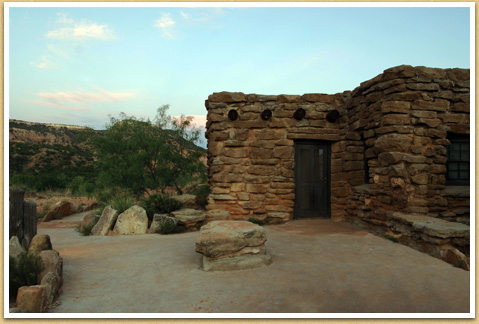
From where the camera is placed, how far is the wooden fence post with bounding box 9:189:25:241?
160 inches

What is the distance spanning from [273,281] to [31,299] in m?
2.47

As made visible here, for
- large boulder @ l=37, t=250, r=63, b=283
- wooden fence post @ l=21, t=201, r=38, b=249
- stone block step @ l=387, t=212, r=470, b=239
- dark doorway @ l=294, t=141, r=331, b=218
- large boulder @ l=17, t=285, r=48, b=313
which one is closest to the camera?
large boulder @ l=17, t=285, r=48, b=313

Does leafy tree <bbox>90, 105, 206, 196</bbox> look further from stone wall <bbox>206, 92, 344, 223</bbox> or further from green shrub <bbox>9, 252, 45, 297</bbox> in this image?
green shrub <bbox>9, 252, 45, 297</bbox>

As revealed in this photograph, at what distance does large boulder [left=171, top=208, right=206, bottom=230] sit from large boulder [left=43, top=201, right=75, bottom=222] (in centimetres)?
430

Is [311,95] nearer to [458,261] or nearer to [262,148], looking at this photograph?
[262,148]

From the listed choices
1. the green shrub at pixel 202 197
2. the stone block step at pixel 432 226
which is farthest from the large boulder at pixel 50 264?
the stone block step at pixel 432 226

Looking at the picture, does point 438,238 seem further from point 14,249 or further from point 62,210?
point 62,210

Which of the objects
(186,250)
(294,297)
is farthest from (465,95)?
(186,250)

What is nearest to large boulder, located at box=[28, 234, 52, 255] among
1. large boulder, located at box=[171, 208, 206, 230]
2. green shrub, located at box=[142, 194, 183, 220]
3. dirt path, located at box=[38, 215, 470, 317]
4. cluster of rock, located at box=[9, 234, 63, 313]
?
cluster of rock, located at box=[9, 234, 63, 313]

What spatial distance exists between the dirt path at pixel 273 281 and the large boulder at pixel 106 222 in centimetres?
89

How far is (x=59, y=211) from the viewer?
900 centimetres

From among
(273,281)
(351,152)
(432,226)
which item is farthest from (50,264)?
(351,152)

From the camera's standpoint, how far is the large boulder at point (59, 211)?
28.1ft

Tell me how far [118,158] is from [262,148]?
A: 16.0 feet
